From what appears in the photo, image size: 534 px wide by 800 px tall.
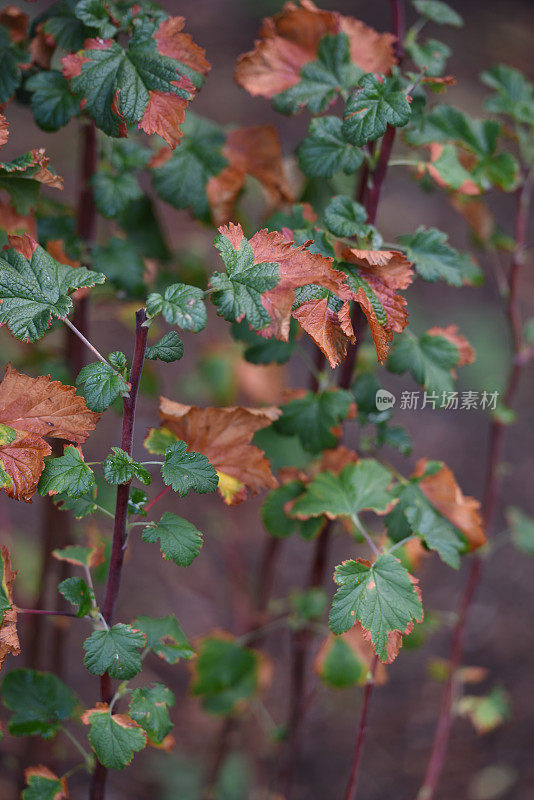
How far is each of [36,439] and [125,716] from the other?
300 mm

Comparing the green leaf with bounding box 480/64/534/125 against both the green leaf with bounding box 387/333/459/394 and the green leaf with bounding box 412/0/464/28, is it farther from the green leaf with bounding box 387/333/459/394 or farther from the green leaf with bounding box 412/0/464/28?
the green leaf with bounding box 387/333/459/394

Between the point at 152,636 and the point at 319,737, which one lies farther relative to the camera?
the point at 319,737

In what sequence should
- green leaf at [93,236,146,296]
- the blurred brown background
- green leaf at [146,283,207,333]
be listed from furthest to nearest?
the blurred brown background → green leaf at [93,236,146,296] → green leaf at [146,283,207,333]

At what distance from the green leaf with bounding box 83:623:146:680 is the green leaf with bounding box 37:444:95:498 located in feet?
0.50

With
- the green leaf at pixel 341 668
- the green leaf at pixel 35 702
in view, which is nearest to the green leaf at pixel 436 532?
the green leaf at pixel 341 668

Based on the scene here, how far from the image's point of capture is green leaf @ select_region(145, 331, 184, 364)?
2.27 feet

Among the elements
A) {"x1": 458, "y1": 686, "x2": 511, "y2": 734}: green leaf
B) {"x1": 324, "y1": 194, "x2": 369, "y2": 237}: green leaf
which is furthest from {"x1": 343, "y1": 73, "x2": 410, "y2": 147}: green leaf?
{"x1": 458, "y1": 686, "x2": 511, "y2": 734}: green leaf

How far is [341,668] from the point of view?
3.93 ft

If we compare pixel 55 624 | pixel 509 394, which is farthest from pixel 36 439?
pixel 509 394

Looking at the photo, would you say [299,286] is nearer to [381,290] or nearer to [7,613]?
[381,290]

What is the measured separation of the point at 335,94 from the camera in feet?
3.11

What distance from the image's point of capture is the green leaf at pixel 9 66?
886 mm

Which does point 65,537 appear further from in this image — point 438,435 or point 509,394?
point 438,435

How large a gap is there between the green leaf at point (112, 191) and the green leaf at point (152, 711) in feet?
2.06
